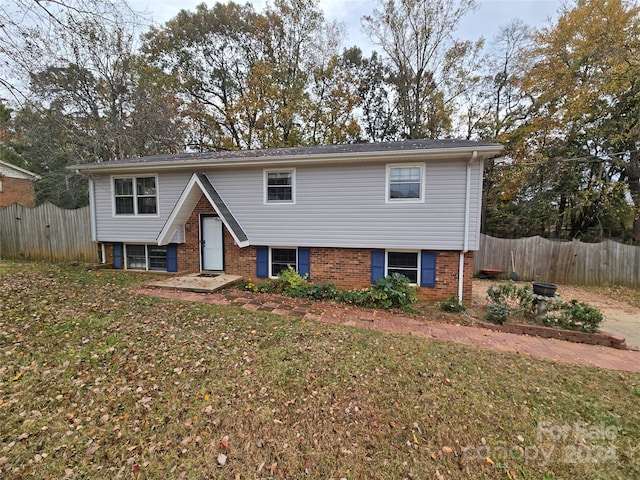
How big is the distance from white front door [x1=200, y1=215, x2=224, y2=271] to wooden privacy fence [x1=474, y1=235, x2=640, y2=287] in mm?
10490

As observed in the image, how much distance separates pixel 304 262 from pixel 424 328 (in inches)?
155

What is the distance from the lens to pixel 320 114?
707 inches

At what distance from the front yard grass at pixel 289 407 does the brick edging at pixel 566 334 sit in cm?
162

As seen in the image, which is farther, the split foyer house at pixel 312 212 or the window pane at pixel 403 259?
the window pane at pixel 403 259

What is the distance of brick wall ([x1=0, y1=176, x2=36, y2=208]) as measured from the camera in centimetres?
1497

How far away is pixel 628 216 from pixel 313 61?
19.7 metres

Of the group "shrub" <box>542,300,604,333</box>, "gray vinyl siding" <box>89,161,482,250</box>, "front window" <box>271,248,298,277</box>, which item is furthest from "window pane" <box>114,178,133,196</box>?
"shrub" <box>542,300,604,333</box>

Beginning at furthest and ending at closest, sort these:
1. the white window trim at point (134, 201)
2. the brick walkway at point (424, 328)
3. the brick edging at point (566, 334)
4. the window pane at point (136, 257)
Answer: the window pane at point (136, 257) < the white window trim at point (134, 201) < the brick edging at point (566, 334) < the brick walkway at point (424, 328)

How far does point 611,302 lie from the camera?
8328 mm

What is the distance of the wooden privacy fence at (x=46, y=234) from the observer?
32.7 ft

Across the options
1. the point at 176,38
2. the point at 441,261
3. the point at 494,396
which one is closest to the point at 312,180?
the point at 441,261

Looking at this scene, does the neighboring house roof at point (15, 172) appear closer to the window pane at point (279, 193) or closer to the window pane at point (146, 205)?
the window pane at point (146, 205)

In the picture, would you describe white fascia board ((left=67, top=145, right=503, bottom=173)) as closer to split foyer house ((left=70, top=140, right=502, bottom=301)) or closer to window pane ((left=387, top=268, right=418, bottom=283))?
split foyer house ((left=70, top=140, right=502, bottom=301))

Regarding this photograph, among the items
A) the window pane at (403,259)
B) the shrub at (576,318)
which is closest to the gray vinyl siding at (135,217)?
the window pane at (403,259)
